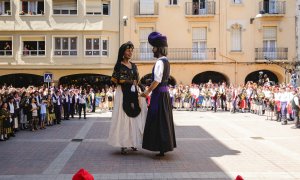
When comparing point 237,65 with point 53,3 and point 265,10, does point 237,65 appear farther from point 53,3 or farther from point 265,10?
point 53,3

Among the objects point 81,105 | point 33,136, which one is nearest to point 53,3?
point 81,105

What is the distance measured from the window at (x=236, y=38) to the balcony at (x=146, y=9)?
6.11 m

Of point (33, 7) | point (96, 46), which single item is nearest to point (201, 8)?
point (96, 46)

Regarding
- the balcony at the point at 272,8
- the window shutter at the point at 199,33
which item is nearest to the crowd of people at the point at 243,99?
the window shutter at the point at 199,33

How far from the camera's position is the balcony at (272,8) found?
35.4 meters

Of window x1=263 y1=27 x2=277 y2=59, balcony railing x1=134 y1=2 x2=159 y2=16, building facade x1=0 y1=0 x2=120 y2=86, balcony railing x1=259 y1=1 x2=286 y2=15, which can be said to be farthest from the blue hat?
window x1=263 y1=27 x2=277 y2=59

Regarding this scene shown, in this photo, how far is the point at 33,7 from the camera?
36.1m

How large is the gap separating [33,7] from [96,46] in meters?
5.81

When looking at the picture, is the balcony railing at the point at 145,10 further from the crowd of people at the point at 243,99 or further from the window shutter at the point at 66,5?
the crowd of people at the point at 243,99

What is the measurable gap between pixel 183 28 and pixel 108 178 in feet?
93.6

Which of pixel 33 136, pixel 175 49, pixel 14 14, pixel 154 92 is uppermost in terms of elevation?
pixel 14 14

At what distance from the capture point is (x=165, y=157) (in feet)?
35.5

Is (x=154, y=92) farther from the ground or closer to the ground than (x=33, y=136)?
farther from the ground

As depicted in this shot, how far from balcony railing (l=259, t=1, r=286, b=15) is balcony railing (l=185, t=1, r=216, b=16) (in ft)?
12.1
